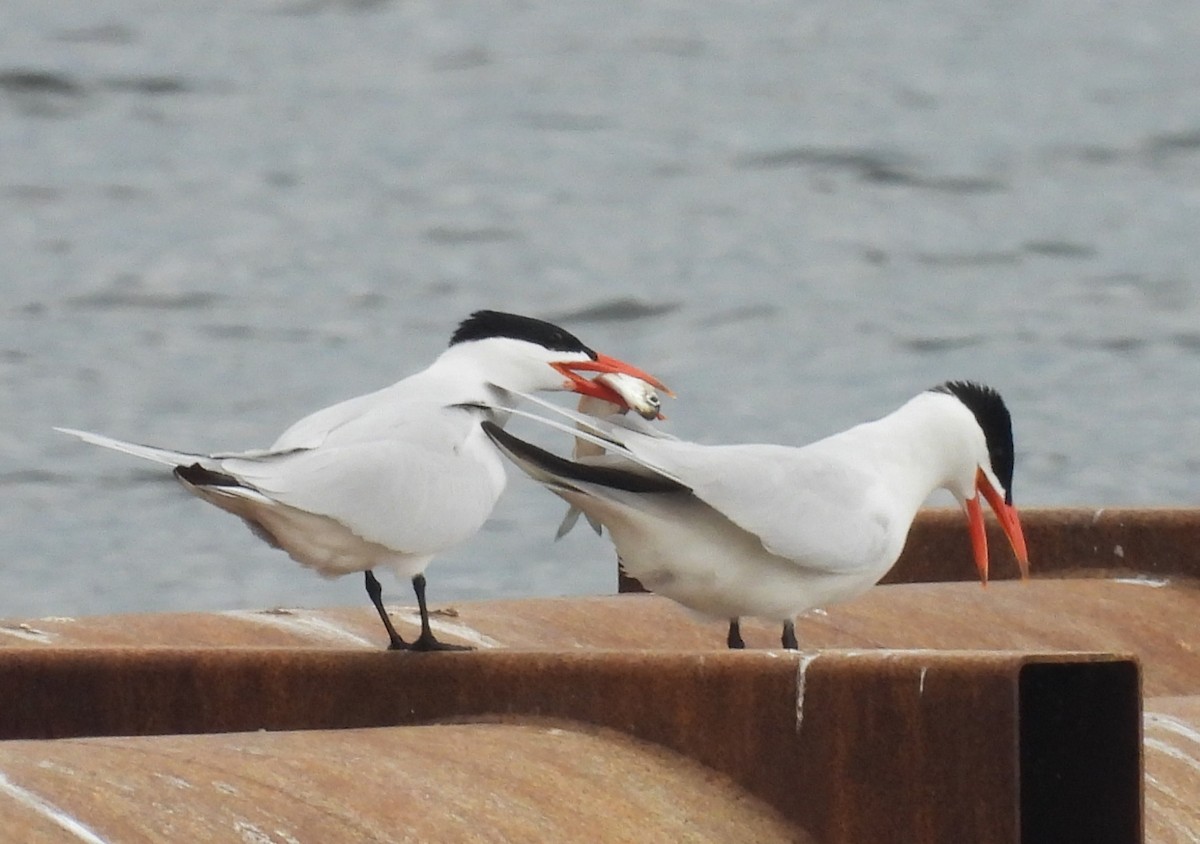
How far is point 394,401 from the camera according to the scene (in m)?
4.95

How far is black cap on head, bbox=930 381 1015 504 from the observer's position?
17.9 feet

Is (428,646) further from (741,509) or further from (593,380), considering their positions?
(593,380)

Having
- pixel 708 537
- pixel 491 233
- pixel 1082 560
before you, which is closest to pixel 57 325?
pixel 491 233

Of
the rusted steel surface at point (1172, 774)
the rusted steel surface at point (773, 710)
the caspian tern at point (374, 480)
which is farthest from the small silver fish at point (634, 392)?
the rusted steel surface at point (1172, 774)

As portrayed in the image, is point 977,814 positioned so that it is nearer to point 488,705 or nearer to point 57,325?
point 488,705

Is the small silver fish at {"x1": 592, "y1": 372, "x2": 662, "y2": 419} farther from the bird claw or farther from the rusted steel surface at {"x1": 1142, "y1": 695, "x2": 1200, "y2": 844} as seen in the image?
the rusted steel surface at {"x1": 1142, "y1": 695, "x2": 1200, "y2": 844}

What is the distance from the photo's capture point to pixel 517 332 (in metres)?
5.39

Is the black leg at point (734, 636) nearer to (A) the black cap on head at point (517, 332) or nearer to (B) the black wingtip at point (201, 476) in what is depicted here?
(A) the black cap on head at point (517, 332)

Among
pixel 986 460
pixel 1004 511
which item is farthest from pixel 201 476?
pixel 1004 511

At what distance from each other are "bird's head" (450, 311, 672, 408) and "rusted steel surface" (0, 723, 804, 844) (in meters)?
1.22

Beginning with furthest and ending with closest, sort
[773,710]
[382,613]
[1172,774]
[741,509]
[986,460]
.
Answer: [986,460]
[382,613]
[741,509]
[1172,774]
[773,710]

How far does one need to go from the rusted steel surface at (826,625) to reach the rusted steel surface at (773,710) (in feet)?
1.60

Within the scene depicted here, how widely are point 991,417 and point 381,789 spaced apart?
7.11ft

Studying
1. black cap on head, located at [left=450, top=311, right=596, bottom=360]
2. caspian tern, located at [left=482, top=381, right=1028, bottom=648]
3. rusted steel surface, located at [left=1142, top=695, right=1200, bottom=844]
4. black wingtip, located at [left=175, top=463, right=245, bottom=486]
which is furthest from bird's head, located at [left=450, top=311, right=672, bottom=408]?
rusted steel surface, located at [left=1142, top=695, right=1200, bottom=844]
